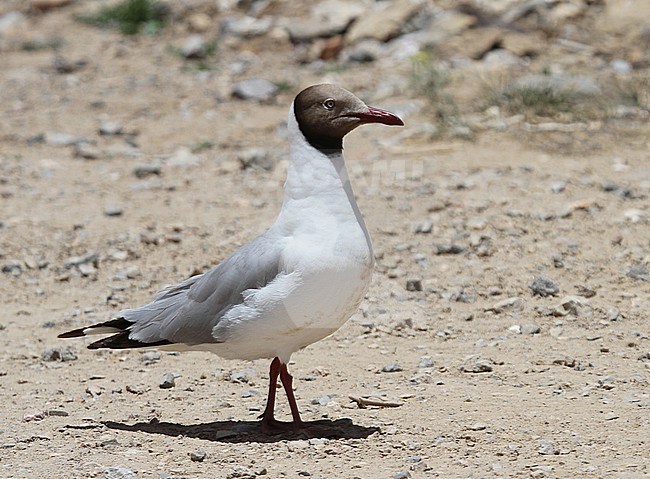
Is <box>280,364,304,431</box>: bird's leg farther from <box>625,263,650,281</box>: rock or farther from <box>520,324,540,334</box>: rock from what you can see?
<box>625,263,650,281</box>: rock

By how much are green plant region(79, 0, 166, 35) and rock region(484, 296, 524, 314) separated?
8723mm

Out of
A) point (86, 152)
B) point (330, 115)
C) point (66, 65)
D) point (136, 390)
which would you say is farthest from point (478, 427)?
point (66, 65)

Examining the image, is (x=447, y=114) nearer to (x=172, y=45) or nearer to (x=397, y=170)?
(x=397, y=170)

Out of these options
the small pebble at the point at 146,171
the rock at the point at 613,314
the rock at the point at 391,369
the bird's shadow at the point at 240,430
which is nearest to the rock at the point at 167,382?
the bird's shadow at the point at 240,430

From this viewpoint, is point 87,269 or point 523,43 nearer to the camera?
point 87,269

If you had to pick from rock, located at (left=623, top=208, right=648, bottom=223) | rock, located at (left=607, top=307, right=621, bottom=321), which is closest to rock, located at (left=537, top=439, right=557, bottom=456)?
rock, located at (left=607, top=307, right=621, bottom=321)

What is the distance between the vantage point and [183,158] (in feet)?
32.6

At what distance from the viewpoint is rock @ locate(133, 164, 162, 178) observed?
31.2ft

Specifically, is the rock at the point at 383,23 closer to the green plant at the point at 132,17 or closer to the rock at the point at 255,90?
the rock at the point at 255,90

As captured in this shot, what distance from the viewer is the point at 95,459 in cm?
436

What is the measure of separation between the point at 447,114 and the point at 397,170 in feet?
3.85

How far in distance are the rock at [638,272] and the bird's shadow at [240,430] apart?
8.41ft

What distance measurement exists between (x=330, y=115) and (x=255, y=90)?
7.04m

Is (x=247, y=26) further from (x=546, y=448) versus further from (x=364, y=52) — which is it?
(x=546, y=448)
